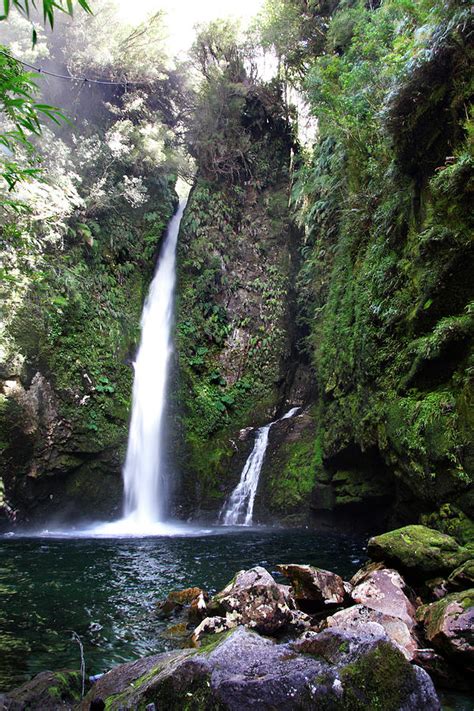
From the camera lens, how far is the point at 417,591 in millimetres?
5051

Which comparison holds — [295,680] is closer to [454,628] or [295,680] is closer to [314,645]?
[314,645]

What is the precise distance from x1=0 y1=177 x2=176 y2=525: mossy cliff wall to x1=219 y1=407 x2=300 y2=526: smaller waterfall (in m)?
3.27

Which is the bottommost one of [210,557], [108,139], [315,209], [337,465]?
[210,557]

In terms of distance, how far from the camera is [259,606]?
4613mm

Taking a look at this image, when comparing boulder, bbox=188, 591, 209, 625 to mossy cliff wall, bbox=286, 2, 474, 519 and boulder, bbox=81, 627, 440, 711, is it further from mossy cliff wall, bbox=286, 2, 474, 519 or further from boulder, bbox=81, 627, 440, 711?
mossy cliff wall, bbox=286, 2, 474, 519

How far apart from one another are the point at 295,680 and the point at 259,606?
7.07 ft

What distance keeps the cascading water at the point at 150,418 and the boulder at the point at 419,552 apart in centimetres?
723

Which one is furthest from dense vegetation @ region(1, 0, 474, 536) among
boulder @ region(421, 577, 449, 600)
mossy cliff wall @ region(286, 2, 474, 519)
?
boulder @ region(421, 577, 449, 600)

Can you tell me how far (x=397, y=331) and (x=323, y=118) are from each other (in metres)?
8.08

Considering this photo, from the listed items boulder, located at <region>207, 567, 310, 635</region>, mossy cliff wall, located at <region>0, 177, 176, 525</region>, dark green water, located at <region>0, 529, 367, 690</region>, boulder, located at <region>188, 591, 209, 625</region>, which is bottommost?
dark green water, located at <region>0, 529, 367, 690</region>

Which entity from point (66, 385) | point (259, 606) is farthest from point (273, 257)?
point (259, 606)

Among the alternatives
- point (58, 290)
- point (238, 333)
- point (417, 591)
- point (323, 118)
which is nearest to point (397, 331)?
point (417, 591)

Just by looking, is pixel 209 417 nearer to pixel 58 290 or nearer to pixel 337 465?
pixel 337 465

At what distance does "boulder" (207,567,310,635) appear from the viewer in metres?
4.49
